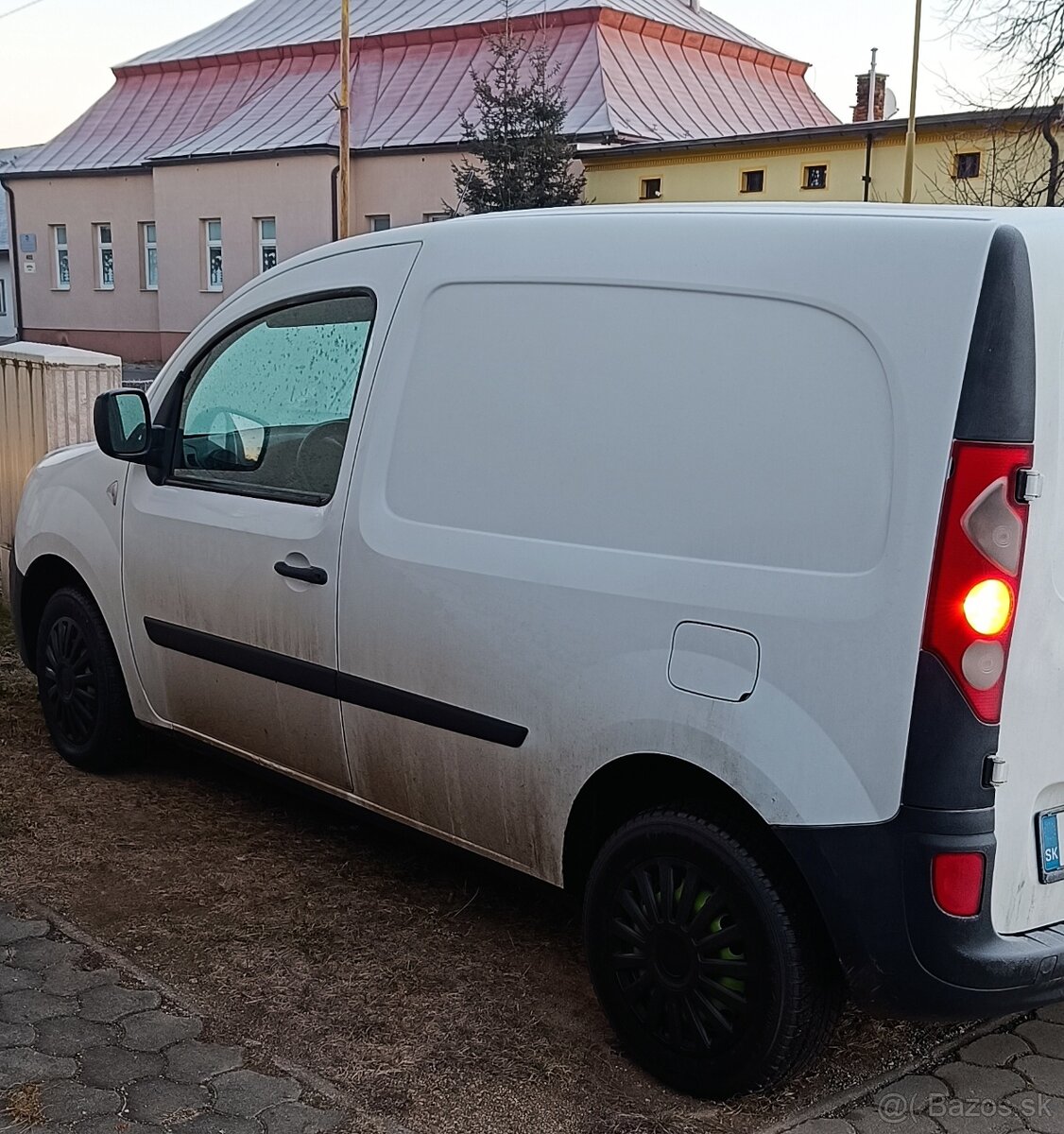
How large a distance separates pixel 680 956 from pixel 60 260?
1706 inches

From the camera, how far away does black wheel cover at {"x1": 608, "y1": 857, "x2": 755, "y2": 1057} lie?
290 cm

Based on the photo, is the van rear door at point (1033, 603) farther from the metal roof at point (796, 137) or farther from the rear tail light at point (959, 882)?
the metal roof at point (796, 137)

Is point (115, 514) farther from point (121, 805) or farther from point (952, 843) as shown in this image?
point (952, 843)

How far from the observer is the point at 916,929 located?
2641 mm

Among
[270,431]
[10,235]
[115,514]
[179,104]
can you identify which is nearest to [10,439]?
[115,514]

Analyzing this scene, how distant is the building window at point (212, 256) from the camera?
123ft

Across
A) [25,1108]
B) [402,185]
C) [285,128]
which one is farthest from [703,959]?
[285,128]

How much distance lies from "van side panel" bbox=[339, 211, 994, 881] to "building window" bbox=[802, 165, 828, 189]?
96.0 feet

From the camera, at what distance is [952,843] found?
8.47 feet

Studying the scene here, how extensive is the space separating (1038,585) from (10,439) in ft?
21.6

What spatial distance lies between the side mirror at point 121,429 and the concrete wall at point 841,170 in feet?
83.7

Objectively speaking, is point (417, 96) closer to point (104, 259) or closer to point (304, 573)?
point (104, 259)

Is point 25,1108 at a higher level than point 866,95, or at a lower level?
lower

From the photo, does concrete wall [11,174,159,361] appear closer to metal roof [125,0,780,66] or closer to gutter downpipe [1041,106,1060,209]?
metal roof [125,0,780,66]
